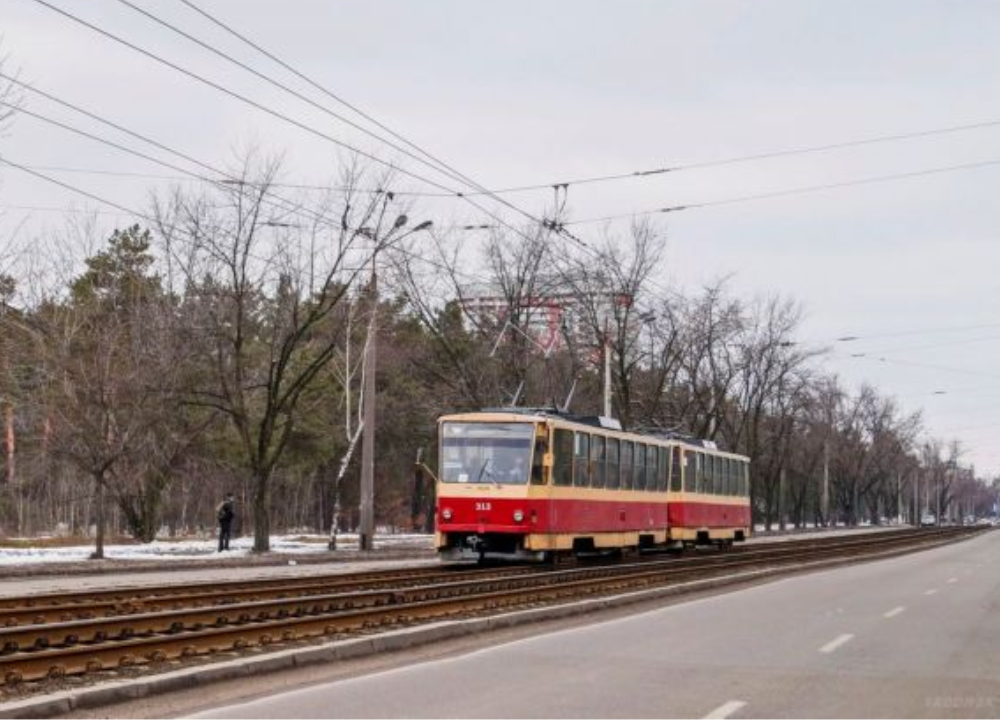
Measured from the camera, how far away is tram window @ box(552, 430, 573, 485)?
93.6ft

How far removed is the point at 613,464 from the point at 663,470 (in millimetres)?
5277

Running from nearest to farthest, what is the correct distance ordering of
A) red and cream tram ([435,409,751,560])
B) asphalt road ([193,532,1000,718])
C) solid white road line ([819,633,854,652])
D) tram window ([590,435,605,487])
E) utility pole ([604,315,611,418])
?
asphalt road ([193,532,1000,718]) → solid white road line ([819,633,854,652]) → red and cream tram ([435,409,751,560]) → tram window ([590,435,605,487]) → utility pole ([604,315,611,418])

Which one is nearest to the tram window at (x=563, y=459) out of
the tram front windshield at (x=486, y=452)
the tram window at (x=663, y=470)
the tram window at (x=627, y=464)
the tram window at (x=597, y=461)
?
the tram front windshield at (x=486, y=452)

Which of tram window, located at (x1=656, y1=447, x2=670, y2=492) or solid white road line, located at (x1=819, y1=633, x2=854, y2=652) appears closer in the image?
solid white road line, located at (x1=819, y1=633, x2=854, y2=652)

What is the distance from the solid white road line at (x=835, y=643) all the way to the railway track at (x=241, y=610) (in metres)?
4.88

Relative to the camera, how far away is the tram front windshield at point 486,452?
2797 cm

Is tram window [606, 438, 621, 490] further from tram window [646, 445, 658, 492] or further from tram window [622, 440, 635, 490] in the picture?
tram window [646, 445, 658, 492]

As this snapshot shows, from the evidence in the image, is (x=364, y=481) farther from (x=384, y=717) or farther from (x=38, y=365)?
(x=384, y=717)

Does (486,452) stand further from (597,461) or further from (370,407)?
(370,407)

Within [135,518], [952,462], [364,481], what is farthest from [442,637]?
[952,462]

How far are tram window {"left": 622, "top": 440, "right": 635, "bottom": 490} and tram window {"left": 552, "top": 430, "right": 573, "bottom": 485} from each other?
417cm

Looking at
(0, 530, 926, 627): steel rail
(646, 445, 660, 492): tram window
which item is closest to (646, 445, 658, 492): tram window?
(646, 445, 660, 492): tram window

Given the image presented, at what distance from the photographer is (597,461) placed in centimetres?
3112

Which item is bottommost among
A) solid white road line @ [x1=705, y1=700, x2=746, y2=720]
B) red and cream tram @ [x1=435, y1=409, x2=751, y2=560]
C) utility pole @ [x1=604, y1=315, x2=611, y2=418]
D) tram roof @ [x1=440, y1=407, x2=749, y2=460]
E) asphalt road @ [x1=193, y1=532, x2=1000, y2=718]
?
solid white road line @ [x1=705, y1=700, x2=746, y2=720]
